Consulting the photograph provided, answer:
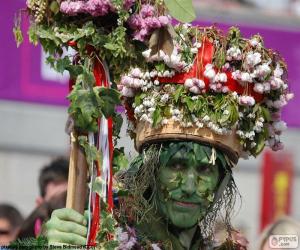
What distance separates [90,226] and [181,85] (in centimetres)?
66

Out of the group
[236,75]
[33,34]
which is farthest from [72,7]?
[236,75]

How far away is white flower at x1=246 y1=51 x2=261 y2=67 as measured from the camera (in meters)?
3.86

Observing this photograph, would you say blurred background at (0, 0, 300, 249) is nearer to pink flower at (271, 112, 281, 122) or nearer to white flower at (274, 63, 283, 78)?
pink flower at (271, 112, 281, 122)

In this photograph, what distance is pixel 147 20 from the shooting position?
346 cm

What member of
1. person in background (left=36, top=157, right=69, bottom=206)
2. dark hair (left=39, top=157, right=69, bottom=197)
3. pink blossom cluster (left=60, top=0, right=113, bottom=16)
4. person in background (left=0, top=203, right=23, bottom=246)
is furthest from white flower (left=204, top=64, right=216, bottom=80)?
dark hair (left=39, top=157, right=69, bottom=197)

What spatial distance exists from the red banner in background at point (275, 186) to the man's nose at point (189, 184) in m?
5.50

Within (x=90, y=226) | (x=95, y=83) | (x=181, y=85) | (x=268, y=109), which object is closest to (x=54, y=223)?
(x=90, y=226)

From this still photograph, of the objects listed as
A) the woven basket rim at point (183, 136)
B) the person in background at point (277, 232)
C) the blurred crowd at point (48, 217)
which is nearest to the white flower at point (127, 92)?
the woven basket rim at point (183, 136)

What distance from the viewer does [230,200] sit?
4.08 m

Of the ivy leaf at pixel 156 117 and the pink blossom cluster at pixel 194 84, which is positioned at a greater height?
the pink blossom cluster at pixel 194 84

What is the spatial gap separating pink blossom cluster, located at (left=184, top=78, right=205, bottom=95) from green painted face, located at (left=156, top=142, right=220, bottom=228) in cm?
18

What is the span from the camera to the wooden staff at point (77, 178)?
11.4 feet

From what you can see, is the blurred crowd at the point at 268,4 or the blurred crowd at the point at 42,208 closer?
the blurred crowd at the point at 42,208

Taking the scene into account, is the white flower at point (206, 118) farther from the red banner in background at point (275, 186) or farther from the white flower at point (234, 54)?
the red banner in background at point (275, 186)
